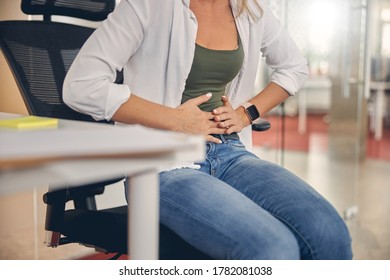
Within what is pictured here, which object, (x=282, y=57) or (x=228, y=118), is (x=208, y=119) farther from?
(x=282, y=57)

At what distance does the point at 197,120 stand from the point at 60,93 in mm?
391

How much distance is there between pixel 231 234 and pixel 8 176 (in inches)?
18.6

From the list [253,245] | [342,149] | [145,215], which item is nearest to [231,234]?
[253,245]

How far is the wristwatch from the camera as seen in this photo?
1382 mm

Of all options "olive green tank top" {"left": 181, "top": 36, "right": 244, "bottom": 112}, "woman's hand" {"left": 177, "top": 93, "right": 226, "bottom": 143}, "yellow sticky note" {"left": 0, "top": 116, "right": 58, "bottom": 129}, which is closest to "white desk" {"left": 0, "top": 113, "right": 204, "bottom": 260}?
"yellow sticky note" {"left": 0, "top": 116, "right": 58, "bottom": 129}

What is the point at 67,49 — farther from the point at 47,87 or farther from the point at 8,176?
the point at 8,176

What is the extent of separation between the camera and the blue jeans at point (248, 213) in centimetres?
95

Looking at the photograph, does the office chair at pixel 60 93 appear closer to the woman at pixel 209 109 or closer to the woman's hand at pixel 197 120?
the woman at pixel 209 109

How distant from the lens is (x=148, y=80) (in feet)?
4.09

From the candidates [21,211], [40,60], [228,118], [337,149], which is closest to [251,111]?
[228,118]

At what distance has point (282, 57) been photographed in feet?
5.16

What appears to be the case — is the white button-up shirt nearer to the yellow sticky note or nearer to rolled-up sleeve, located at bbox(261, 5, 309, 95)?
rolled-up sleeve, located at bbox(261, 5, 309, 95)

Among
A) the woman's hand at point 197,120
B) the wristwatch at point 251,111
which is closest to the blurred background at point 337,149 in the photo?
the woman's hand at point 197,120

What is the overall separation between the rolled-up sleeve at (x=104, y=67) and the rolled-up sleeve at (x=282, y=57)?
1.58ft
